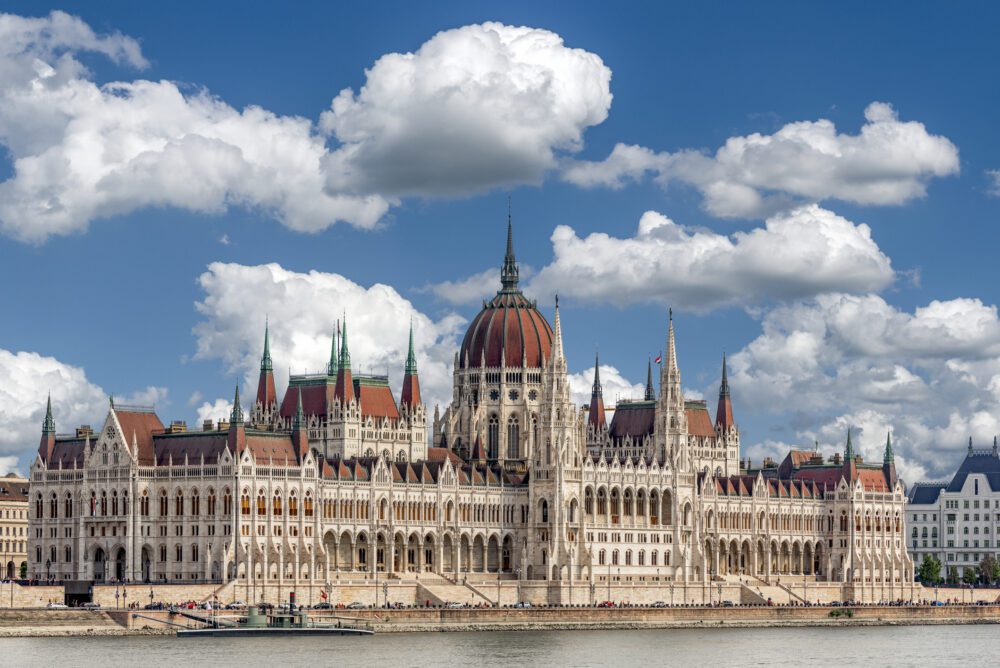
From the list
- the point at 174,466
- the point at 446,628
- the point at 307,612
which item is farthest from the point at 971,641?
the point at 174,466

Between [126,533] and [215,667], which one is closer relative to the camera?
[215,667]

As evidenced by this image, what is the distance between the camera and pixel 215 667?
13825 cm

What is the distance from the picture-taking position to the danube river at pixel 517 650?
473 ft

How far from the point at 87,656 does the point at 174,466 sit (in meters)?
45.2

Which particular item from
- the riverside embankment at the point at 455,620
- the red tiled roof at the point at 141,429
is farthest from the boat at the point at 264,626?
the red tiled roof at the point at 141,429

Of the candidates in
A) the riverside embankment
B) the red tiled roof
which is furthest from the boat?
the red tiled roof

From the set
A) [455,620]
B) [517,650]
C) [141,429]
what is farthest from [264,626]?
[141,429]

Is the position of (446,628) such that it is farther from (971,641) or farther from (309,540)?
(971,641)

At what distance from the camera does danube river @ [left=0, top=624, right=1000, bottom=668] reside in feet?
473

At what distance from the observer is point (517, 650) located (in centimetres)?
15825

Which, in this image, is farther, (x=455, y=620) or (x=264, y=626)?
(x=455, y=620)

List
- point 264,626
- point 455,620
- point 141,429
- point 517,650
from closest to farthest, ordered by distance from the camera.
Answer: point 517,650
point 264,626
point 455,620
point 141,429

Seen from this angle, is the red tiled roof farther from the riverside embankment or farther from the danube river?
the danube river

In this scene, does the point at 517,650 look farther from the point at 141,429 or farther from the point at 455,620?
the point at 141,429
